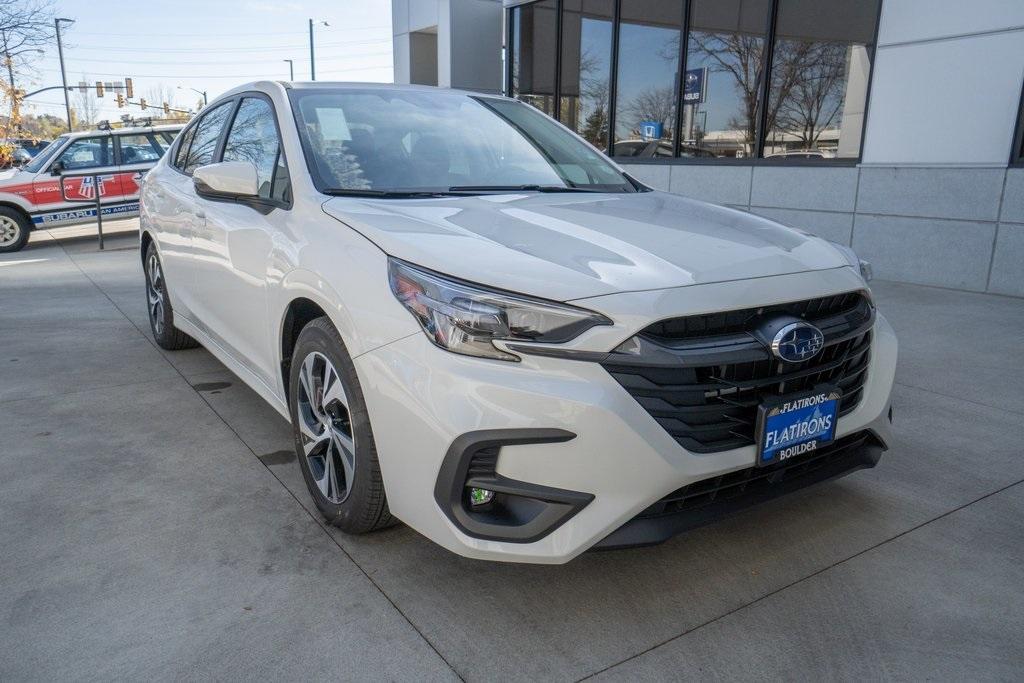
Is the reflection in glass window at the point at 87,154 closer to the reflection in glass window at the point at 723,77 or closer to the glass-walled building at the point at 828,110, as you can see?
the glass-walled building at the point at 828,110

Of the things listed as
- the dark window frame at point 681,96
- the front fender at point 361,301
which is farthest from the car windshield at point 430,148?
the dark window frame at point 681,96

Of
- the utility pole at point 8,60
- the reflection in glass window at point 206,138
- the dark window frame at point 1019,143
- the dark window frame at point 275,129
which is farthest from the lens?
the utility pole at point 8,60

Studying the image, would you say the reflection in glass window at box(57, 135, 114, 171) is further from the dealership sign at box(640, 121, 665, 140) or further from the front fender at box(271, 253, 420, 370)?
the front fender at box(271, 253, 420, 370)

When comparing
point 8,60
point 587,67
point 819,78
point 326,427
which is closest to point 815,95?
point 819,78

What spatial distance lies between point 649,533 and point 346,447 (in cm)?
108

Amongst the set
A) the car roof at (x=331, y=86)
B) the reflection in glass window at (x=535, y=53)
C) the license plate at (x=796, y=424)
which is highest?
the reflection in glass window at (x=535, y=53)

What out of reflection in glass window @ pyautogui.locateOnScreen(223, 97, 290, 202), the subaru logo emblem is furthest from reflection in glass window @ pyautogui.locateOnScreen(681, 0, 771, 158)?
the subaru logo emblem

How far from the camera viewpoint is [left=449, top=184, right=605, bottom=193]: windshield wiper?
10.4 ft

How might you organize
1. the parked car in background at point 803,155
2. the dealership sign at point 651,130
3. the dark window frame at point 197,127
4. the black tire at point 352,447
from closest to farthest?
the black tire at point 352,447
the dark window frame at point 197,127
the parked car in background at point 803,155
the dealership sign at point 651,130

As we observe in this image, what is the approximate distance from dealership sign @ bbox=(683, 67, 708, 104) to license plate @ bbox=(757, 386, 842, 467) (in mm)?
8503

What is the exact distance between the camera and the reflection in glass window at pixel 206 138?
4.20 metres

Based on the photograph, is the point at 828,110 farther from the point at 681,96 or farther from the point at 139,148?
the point at 139,148

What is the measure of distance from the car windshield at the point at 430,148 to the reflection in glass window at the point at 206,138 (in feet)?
3.16

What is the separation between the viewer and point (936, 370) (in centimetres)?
491
